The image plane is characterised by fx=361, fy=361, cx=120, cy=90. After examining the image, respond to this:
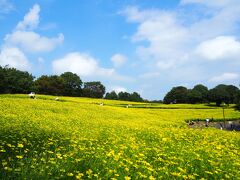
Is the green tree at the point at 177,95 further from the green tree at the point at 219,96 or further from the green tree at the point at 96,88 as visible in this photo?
the green tree at the point at 96,88

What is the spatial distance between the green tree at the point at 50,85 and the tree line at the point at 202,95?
4707cm

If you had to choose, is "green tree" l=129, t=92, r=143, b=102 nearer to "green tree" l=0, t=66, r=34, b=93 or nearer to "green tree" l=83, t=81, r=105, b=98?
"green tree" l=83, t=81, r=105, b=98

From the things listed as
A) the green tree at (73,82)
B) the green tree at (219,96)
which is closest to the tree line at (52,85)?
the green tree at (73,82)

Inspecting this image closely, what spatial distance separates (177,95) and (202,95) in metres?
17.1

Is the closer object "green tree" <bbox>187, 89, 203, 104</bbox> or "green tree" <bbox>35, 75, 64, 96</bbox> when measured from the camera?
"green tree" <bbox>35, 75, 64, 96</bbox>

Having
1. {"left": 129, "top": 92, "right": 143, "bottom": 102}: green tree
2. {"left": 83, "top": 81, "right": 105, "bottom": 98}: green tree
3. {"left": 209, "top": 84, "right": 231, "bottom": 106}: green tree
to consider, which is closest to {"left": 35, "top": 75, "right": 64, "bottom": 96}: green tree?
{"left": 83, "top": 81, "right": 105, "bottom": 98}: green tree

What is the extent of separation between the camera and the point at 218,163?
12.8 m

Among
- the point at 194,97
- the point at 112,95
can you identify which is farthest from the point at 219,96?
the point at 112,95

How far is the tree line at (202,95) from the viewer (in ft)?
416

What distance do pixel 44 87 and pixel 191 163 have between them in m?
130

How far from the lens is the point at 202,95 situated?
5566 inches

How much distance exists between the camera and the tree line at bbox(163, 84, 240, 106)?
126794mm

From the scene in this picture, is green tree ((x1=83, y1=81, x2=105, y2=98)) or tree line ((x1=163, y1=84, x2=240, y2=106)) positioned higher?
green tree ((x1=83, y1=81, x2=105, y2=98))

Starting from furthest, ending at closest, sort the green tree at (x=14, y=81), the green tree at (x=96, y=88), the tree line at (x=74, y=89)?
the green tree at (x=96, y=88) < the tree line at (x=74, y=89) < the green tree at (x=14, y=81)
